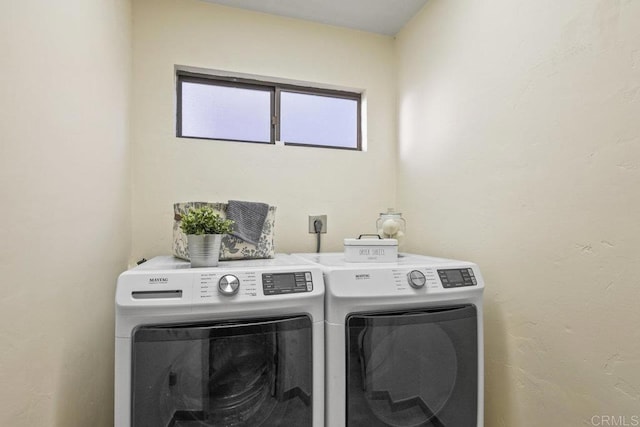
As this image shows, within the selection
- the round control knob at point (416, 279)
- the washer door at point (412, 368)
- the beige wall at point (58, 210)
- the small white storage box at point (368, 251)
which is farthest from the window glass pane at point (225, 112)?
the washer door at point (412, 368)

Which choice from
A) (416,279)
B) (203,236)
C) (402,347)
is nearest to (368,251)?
(416,279)

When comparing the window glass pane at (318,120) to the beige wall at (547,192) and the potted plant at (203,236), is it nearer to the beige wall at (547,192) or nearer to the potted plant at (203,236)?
the beige wall at (547,192)

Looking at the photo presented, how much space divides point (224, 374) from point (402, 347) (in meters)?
0.57

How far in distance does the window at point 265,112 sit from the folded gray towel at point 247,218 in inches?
24.3

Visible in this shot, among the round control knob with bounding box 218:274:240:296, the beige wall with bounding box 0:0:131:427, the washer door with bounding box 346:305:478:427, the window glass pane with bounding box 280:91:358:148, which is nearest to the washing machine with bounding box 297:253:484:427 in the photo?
the washer door with bounding box 346:305:478:427

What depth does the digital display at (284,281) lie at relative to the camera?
1.10 metres

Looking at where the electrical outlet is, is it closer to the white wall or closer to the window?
the white wall

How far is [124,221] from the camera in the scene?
1610 mm

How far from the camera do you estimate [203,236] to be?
120cm

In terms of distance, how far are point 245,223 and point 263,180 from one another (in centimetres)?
49

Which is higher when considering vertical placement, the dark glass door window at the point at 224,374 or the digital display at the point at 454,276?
the digital display at the point at 454,276

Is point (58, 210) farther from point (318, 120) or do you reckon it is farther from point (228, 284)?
point (318, 120)

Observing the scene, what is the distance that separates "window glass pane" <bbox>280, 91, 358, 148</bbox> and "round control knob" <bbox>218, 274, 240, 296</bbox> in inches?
46.3

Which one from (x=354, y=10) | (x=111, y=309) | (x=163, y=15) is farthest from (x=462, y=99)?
(x=111, y=309)
